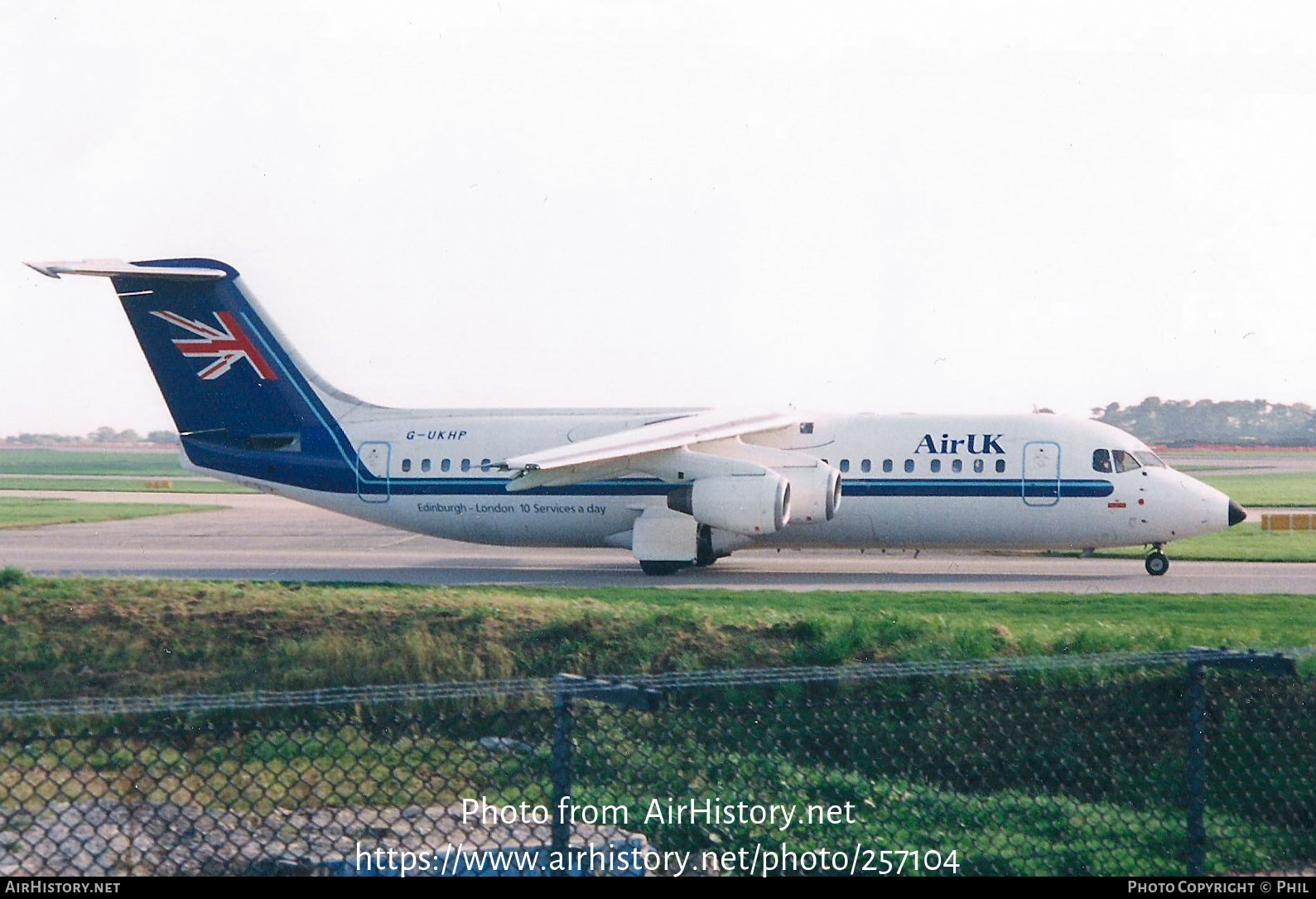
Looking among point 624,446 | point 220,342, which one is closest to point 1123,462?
point 624,446

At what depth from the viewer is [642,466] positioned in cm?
2808

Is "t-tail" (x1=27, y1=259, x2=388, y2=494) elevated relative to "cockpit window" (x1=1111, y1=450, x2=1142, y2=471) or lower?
elevated

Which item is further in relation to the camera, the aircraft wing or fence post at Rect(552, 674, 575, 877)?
the aircraft wing

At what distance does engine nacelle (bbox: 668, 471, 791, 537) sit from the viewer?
26453mm

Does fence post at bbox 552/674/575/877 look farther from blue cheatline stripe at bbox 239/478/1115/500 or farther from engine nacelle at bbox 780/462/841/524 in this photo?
blue cheatline stripe at bbox 239/478/1115/500

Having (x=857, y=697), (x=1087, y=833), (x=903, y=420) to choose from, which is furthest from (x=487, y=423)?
(x=1087, y=833)

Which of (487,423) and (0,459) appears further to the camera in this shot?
(0,459)

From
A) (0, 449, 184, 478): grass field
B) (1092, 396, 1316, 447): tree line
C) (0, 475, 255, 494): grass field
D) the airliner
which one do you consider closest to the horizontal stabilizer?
the airliner

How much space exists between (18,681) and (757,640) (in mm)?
9263

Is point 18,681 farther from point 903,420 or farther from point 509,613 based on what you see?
point 903,420

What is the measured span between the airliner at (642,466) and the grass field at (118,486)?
36.9m

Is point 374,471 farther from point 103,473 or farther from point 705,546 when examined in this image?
point 103,473

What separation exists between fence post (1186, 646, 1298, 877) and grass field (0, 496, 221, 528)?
39743 millimetres

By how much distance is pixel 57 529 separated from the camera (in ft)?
132
